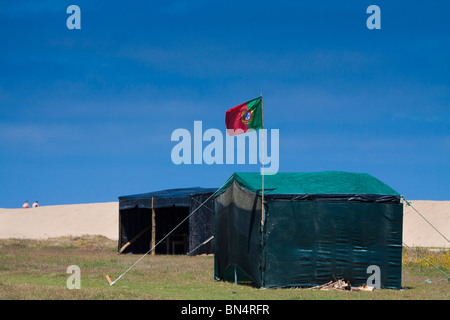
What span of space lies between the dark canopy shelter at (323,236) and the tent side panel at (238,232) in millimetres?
53

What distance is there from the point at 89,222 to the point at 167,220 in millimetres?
34720

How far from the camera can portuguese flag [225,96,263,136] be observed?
50.5 ft

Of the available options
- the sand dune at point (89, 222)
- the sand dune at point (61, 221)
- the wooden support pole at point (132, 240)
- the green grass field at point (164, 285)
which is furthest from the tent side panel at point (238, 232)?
the sand dune at point (61, 221)

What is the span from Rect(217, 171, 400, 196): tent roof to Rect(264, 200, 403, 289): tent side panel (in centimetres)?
44

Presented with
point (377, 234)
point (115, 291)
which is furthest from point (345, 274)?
point (115, 291)

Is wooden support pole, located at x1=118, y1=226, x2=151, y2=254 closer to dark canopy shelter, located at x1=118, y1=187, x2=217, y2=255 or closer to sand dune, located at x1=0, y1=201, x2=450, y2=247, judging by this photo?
dark canopy shelter, located at x1=118, y1=187, x2=217, y2=255

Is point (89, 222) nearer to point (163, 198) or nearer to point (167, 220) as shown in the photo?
point (167, 220)

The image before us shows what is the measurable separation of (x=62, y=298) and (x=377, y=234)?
26.5 feet

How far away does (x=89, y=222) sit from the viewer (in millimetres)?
67438

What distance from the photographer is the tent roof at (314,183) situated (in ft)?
51.2

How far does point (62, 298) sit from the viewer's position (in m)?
11.9

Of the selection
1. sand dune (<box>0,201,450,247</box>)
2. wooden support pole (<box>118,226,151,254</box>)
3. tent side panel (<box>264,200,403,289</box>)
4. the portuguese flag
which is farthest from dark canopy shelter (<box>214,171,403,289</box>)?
sand dune (<box>0,201,450,247</box>)
